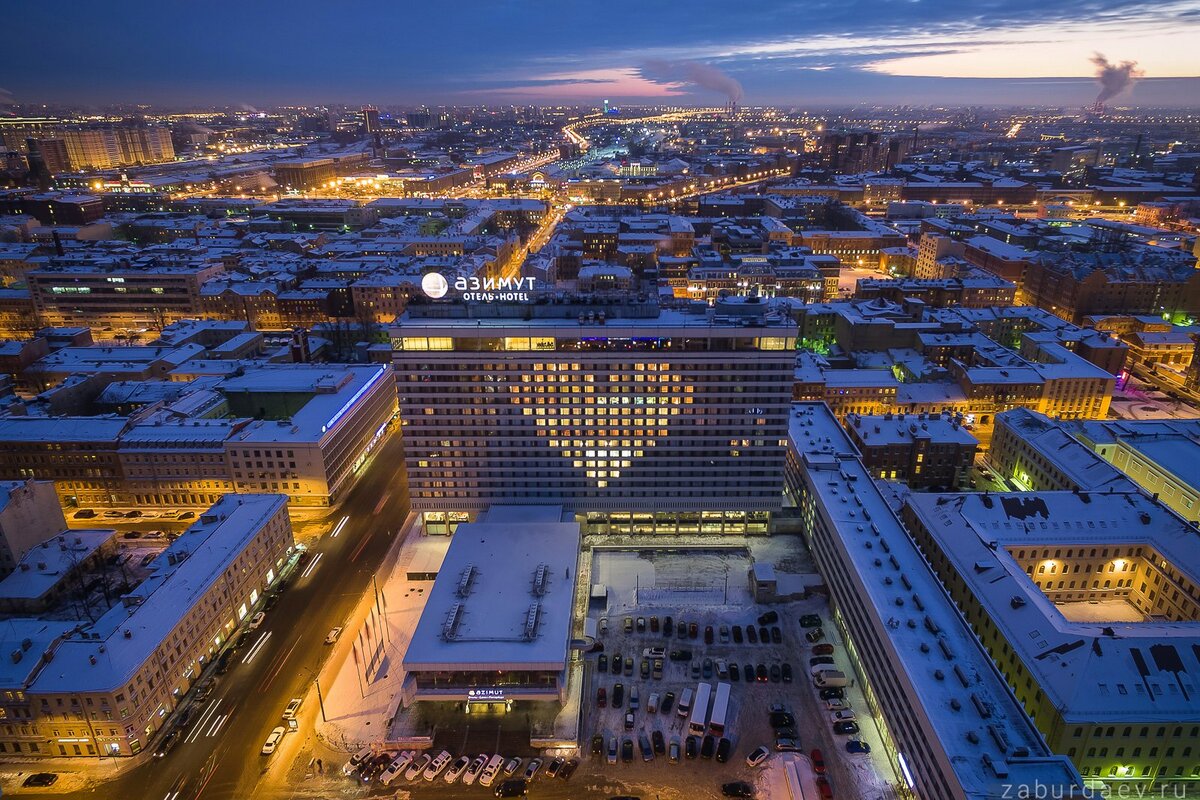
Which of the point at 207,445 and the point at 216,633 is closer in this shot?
the point at 216,633

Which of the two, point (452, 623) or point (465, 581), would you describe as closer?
point (452, 623)

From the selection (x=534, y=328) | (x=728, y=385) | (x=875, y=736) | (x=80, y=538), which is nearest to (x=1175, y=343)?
(x=728, y=385)

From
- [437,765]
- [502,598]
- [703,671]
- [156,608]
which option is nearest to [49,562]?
[156,608]

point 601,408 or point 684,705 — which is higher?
point 601,408

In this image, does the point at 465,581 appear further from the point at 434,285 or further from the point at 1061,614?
the point at 1061,614

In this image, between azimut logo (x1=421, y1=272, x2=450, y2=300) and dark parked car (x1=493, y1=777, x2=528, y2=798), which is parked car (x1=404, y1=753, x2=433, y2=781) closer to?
dark parked car (x1=493, y1=777, x2=528, y2=798)

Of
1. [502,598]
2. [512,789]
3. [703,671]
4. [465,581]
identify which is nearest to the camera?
[512,789]

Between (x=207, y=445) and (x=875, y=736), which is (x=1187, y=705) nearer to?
(x=875, y=736)
